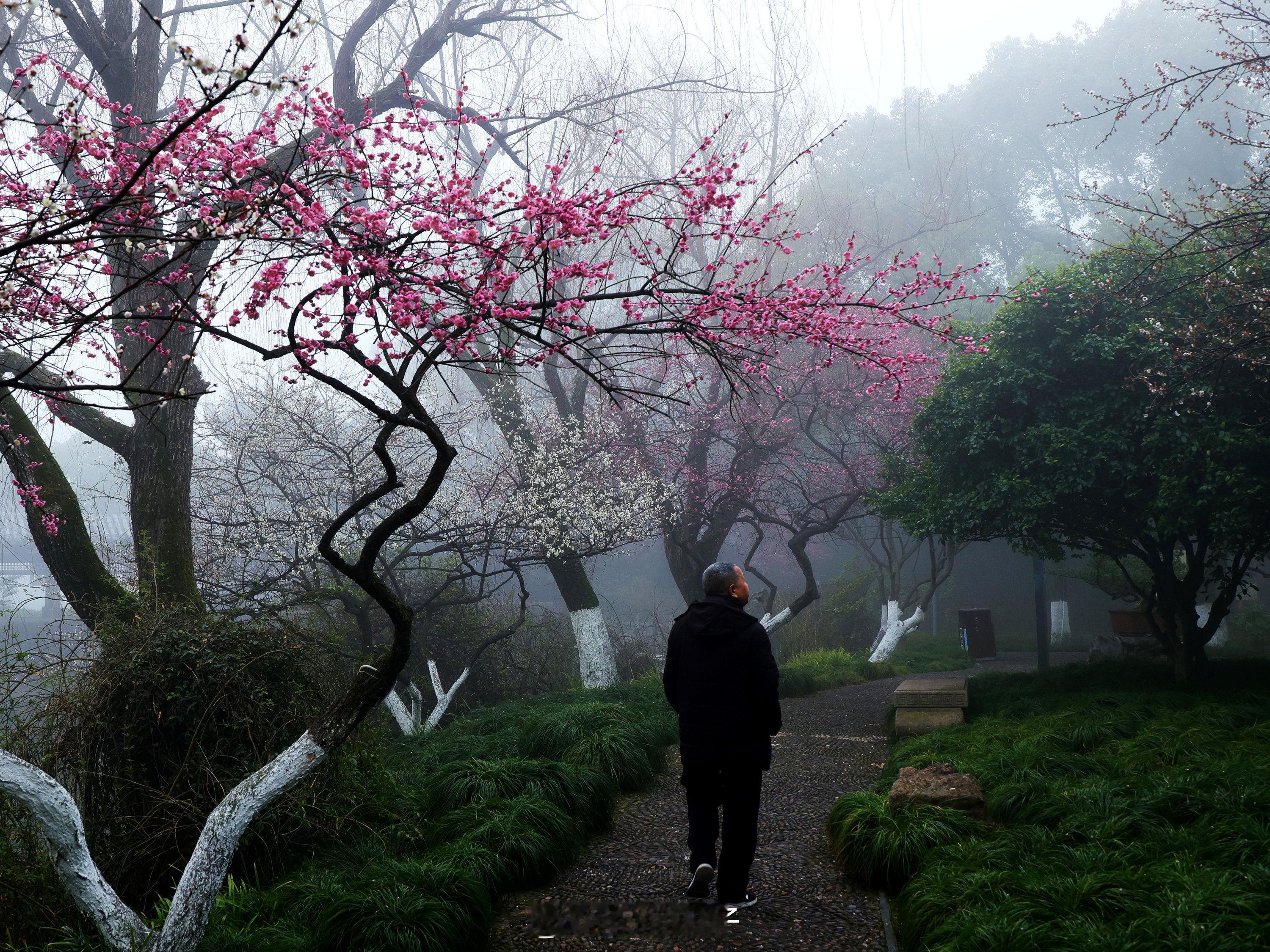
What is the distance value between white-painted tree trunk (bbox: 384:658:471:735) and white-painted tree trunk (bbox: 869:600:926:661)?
24.7ft

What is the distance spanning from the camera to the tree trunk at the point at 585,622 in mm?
12258

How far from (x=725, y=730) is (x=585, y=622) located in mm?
8788

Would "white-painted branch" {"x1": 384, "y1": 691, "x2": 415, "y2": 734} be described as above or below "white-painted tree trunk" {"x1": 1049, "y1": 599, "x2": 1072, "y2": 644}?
below

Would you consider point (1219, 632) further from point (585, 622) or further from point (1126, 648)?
point (585, 622)

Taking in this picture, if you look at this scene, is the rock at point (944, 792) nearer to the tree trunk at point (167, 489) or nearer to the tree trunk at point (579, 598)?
the tree trunk at point (167, 489)

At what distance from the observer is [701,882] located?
4016 mm

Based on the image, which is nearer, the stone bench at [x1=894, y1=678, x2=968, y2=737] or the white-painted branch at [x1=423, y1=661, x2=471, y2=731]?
the stone bench at [x1=894, y1=678, x2=968, y2=737]

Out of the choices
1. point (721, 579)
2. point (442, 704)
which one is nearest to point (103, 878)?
point (721, 579)

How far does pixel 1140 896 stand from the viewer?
10.6 feet

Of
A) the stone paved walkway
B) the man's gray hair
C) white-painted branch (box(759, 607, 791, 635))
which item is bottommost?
the stone paved walkway

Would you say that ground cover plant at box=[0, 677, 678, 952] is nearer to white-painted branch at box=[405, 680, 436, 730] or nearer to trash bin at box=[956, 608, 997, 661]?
white-painted branch at box=[405, 680, 436, 730]

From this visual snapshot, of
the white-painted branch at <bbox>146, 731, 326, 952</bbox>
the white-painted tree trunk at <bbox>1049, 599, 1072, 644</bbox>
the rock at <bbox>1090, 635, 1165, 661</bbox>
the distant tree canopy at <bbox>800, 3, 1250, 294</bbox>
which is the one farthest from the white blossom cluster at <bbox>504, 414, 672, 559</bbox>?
the distant tree canopy at <bbox>800, 3, 1250, 294</bbox>

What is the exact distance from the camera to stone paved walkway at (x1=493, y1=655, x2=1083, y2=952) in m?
3.74

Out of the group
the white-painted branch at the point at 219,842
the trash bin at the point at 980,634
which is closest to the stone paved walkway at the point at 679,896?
the white-painted branch at the point at 219,842
